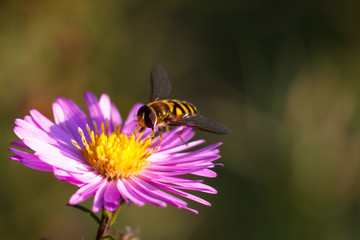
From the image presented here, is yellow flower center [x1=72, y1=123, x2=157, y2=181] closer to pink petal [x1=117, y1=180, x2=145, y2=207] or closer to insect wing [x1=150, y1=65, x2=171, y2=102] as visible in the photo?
pink petal [x1=117, y1=180, x2=145, y2=207]

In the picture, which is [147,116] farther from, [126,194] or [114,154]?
[126,194]

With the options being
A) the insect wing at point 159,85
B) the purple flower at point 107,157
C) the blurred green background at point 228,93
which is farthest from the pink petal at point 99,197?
the blurred green background at point 228,93

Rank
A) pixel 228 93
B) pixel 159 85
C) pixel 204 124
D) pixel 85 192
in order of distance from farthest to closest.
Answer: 1. pixel 228 93
2. pixel 159 85
3. pixel 204 124
4. pixel 85 192

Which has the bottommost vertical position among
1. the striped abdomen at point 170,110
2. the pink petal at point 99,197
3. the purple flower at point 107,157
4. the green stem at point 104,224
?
the green stem at point 104,224

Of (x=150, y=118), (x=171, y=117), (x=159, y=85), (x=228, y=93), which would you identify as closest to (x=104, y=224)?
(x=150, y=118)

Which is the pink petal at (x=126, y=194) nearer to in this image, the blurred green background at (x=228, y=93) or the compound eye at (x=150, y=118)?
the compound eye at (x=150, y=118)

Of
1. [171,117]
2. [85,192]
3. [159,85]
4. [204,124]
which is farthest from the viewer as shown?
[159,85]
